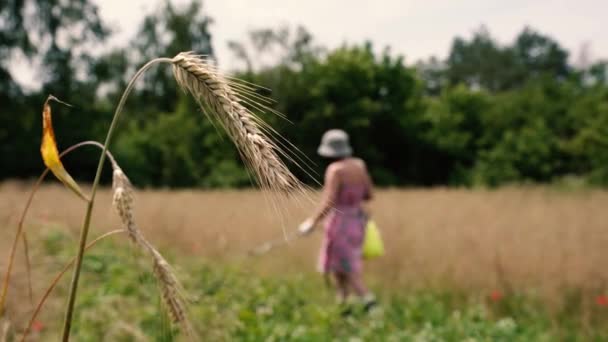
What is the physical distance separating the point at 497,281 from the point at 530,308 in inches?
24.2

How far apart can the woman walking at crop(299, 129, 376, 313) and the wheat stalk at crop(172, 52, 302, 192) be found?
425cm

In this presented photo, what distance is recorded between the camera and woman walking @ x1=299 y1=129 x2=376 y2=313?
5191 millimetres

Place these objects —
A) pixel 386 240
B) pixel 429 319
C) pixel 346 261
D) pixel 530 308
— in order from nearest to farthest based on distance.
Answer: pixel 429 319
pixel 530 308
pixel 346 261
pixel 386 240

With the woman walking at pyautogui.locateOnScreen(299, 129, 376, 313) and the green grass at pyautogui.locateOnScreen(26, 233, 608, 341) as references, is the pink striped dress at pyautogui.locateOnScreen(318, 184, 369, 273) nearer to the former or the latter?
the woman walking at pyautogui.locateOnScreen(299, 129, 376, 313)

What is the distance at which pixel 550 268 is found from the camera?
544 cm

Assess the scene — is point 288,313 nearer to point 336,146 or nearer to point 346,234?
point 346,234

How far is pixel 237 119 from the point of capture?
874mm

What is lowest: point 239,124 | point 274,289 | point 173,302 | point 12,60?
point 274,289

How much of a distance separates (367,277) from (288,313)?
2232 millimetres

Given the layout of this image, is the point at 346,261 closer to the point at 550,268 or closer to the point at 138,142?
the point at 550,268

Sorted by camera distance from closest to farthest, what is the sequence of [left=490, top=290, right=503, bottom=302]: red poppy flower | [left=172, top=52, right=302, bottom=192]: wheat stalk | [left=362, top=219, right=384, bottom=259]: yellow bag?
1. [left=172, top=52, right=302, bottom=192]: wheat stalk
2. [left=490, top=290, right=503, bottom=302]: red poppy flower
3. [left=362, top=219, right=384, bottom=259]: yellow bag

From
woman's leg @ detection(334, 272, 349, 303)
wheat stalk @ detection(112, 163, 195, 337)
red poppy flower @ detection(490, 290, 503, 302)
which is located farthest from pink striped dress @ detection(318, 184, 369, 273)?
wheat stalk @ detection(112, 163, 195, 337)

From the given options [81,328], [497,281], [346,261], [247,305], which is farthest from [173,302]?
[497,281]

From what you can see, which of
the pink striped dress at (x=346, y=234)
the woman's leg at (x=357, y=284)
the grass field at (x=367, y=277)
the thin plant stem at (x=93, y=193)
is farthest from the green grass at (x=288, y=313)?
the thin plant stem at (x=93, y=193)
